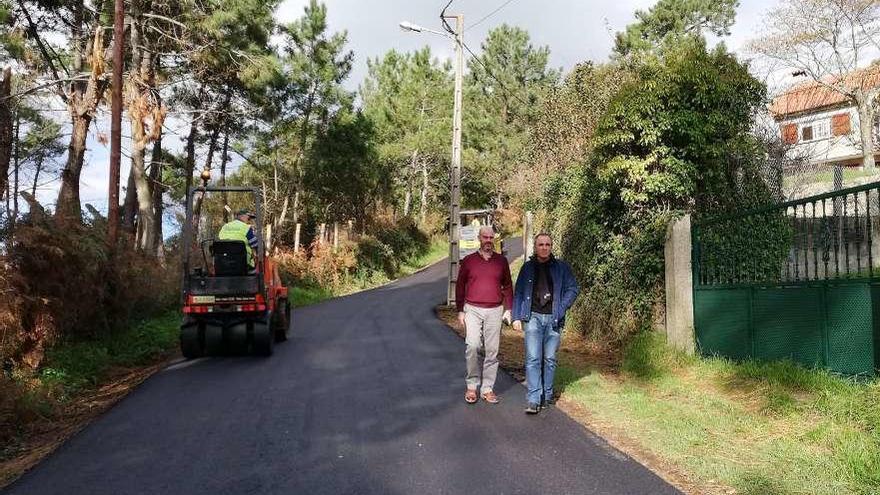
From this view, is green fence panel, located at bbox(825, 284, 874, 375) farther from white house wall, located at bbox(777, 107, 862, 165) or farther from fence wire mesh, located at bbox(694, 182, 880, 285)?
white house wall, located at bbox(777, 107, 862, 165)

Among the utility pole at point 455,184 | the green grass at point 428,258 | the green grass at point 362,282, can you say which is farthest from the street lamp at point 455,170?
the green grass at point 428,258

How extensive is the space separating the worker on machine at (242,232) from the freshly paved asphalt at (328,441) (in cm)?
192

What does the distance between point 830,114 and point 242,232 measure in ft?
110

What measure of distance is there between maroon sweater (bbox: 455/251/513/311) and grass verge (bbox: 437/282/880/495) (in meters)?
1.42

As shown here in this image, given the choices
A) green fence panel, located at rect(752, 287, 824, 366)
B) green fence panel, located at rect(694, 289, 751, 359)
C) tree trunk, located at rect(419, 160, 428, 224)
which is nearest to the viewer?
green fence panel, located at rect(752, 287, 824, 366)

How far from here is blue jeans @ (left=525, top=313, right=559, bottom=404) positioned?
23.4 feet

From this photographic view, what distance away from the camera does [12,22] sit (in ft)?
61.5

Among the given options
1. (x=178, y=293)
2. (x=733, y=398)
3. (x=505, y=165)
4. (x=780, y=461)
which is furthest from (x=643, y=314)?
(x=505, y=165)

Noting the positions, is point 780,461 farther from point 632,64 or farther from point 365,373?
point 632,64

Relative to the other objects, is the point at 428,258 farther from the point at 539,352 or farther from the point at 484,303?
the point at 539,352

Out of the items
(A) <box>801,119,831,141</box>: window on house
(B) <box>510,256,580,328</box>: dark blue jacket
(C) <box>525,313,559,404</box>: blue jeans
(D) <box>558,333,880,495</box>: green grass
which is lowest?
(D) <box>558,333,880,495</box>: green grass

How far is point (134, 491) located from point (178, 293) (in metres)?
13.0

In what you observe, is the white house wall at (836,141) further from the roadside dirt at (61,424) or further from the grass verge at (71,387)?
the roadside dirt at (61,424)

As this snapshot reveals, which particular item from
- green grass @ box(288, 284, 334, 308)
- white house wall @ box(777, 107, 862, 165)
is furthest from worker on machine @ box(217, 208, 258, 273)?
white house wall @ box(777, 107, 862, 165)
